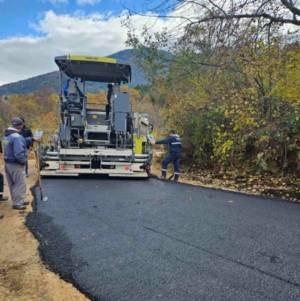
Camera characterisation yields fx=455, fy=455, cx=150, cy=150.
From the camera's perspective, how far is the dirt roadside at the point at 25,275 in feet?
12.9

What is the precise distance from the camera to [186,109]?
16.8 m

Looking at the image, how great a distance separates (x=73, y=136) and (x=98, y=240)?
7.87m

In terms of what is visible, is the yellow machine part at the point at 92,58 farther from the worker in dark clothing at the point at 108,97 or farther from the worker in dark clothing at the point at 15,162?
the worker in dark clothing at the point at 15,162

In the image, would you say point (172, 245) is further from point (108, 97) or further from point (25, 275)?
point (108, 97)

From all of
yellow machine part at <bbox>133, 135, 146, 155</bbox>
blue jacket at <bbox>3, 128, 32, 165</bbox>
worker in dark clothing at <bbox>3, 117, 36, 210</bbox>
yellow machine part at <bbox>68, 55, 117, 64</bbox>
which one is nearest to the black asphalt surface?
worker in dark clothing at <bbox>3, 117, 36, 210</bbox>

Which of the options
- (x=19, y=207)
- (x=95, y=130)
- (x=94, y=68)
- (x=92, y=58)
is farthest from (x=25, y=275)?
(x=94, y=68)

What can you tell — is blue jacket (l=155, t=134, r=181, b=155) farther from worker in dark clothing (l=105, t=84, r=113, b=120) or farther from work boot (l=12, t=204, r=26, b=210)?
work boot (l=12, t=204, r=26, b=210)

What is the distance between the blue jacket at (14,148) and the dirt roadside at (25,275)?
1830 millimetres

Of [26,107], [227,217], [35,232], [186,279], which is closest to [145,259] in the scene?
[186,279]


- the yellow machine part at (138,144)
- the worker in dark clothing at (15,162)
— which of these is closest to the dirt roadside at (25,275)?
the worker in dark clothing at (15,162)

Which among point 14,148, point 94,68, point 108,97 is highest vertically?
point 94,68

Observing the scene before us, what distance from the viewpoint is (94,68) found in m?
13.1

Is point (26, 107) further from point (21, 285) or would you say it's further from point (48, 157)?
point (21, 285)

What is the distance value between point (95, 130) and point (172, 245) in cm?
819
